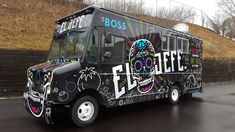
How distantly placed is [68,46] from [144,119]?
10.5 feet

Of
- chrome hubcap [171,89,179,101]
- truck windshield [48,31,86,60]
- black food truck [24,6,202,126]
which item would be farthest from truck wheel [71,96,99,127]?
chrome hubcap [171,89,179,101]

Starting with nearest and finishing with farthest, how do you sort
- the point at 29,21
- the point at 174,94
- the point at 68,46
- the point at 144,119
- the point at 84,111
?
the point at 84,111 < the point at 68,46 < the point at 144,119 < the point at 174,94 < the point at 29,21

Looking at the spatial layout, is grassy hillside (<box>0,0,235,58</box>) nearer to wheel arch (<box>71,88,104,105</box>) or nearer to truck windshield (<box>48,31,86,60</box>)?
truck windshield (<box>48,31,86,60</box>)

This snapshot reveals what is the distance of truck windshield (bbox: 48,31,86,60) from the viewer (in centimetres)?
705

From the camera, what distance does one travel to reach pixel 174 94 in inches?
421

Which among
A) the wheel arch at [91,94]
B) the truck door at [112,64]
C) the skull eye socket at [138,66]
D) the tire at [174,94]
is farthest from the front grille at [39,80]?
the tire at [174,94]

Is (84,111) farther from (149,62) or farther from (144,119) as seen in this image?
(149,62)

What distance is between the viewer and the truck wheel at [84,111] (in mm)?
6699

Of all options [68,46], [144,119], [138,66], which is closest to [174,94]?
[138,66]

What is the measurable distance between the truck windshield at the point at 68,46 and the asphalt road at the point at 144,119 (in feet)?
6.27

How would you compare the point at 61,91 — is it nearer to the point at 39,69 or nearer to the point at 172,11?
the point at 39,69

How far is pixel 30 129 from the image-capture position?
662 centimetres

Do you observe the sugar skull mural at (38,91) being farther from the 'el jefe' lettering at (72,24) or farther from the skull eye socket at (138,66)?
the skull eye socket at (138,66)

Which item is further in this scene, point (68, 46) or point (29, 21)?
point (29, 21)
